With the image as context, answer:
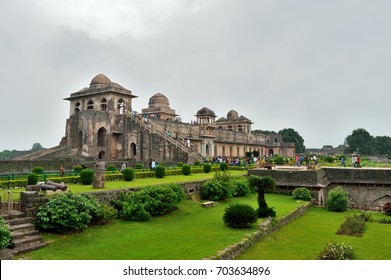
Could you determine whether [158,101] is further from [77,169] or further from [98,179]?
[98,179]

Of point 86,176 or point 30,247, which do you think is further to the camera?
point 86,176

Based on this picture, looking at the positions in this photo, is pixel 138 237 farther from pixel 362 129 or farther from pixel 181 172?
pixel 362 129

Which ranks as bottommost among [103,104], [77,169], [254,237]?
[254,237]

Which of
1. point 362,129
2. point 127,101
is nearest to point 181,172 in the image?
point 127,101

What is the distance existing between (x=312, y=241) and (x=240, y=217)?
2898 mm

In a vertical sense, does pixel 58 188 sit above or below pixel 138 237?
above

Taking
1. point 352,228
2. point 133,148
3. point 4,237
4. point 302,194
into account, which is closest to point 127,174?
point 4,237

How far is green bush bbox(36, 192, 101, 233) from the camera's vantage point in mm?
10203

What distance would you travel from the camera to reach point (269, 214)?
15016mm

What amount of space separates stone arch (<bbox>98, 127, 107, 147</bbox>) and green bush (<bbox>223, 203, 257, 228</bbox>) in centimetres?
2769

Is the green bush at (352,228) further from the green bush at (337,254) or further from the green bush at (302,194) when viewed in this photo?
the green bush at (302,194)

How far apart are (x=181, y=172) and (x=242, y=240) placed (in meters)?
13.6

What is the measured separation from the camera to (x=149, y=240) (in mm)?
10461
